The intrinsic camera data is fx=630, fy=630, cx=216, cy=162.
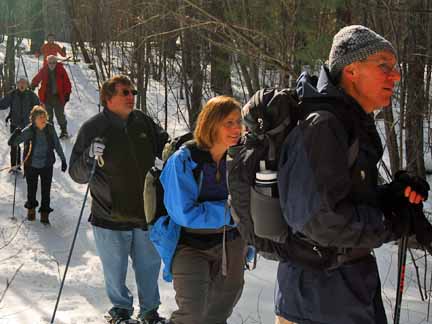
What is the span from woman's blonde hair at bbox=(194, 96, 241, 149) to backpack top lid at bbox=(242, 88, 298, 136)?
4.66ft

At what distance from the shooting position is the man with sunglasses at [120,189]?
4.77 meters

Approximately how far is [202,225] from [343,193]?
1729 millimetres

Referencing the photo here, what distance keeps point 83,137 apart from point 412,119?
3.02 metres

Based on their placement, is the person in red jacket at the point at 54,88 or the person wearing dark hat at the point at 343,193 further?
the person in red jacket at the point at 54,88

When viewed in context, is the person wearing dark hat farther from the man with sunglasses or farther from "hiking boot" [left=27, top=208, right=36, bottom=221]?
"hiking boot" [left=27, top=208, right=36, bottom=221]

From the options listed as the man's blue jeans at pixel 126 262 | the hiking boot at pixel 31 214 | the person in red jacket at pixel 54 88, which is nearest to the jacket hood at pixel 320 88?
the man's blue jeans at pixel 126 262

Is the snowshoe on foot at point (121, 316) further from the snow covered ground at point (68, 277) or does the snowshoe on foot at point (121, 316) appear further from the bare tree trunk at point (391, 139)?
the bare tree trunk at point (391, 139)

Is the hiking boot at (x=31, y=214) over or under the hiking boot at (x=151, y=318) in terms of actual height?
under

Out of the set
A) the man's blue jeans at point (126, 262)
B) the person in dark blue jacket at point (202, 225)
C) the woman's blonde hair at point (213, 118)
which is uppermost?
the woman's blonde hair at point (213, 118)

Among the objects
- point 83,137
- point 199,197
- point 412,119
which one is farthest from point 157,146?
point 412,119

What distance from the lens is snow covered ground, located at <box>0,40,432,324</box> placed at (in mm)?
5289

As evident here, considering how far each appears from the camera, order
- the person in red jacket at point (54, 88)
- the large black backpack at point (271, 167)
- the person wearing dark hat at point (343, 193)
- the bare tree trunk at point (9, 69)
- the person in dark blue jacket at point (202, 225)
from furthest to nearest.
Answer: the bare tree trunk at point (9, 69) < the person in red jacket at point (54, 88) < the person in dark blue jacket at point (202, 225) < the large black backpack at point (271, 167) < the person wearing dark hat at point (343, 193)

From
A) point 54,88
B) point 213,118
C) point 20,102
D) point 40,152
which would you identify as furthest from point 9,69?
point 213,118

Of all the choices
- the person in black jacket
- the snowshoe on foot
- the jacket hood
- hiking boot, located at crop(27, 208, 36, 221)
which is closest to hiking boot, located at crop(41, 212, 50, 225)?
hiking boot, located at crop(27, 208, 36, 221)
